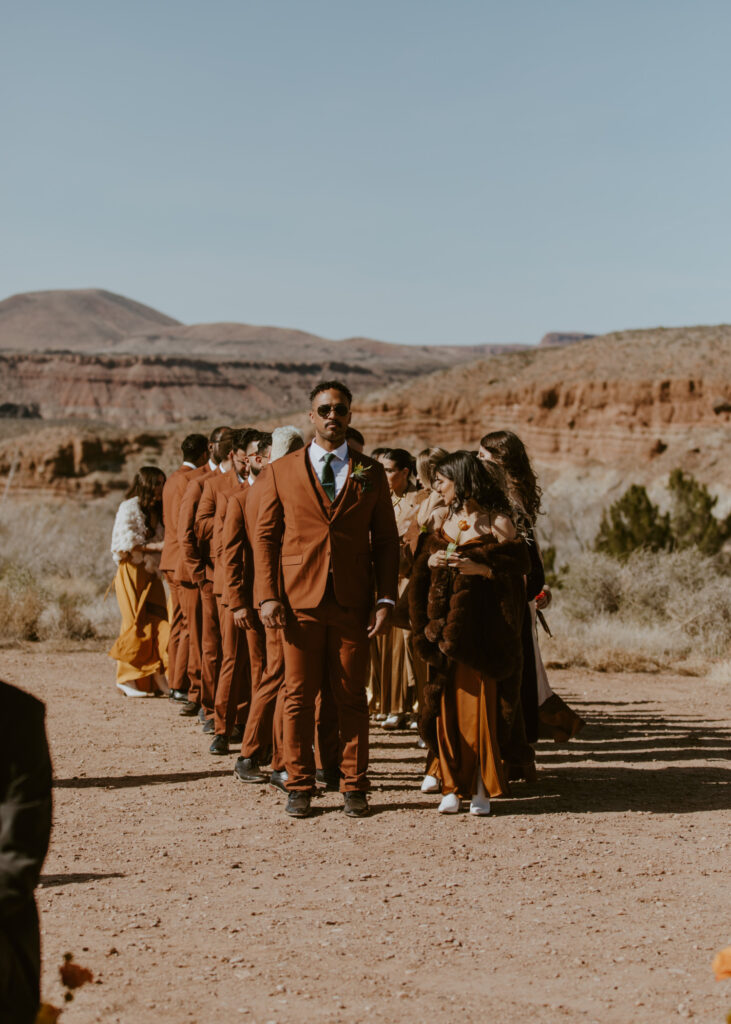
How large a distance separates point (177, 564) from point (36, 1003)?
6873mm

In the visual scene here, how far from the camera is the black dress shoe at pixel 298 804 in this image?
21.0ft

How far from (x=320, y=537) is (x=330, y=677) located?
83 centimetres

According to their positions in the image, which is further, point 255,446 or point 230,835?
point 255,446

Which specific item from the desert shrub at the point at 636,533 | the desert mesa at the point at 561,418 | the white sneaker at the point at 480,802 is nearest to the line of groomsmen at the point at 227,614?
the white sneaker at the point at 480,802

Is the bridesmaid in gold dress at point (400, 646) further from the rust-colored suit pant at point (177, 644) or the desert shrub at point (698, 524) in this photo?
the desert shrub at point (698, 524)

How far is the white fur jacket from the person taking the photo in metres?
10.5

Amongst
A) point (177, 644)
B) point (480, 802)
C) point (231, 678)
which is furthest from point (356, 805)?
point (177, 644)

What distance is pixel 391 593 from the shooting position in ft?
21.0

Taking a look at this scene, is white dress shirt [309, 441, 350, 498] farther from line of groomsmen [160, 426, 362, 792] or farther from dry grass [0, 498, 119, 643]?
dry grass [0, 498, 119, 643]

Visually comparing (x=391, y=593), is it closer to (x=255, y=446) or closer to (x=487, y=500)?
(x=487, y=500)

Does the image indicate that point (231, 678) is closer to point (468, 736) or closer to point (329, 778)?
point (329, 778)

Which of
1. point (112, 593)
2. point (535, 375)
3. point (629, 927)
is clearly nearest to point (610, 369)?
point (535, 375)

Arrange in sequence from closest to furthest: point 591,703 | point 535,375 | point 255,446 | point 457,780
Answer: point 457,780 < point 255,446 < point 591,703 < point 535,375

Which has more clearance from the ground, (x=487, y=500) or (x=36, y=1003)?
(x=487, y=500)
